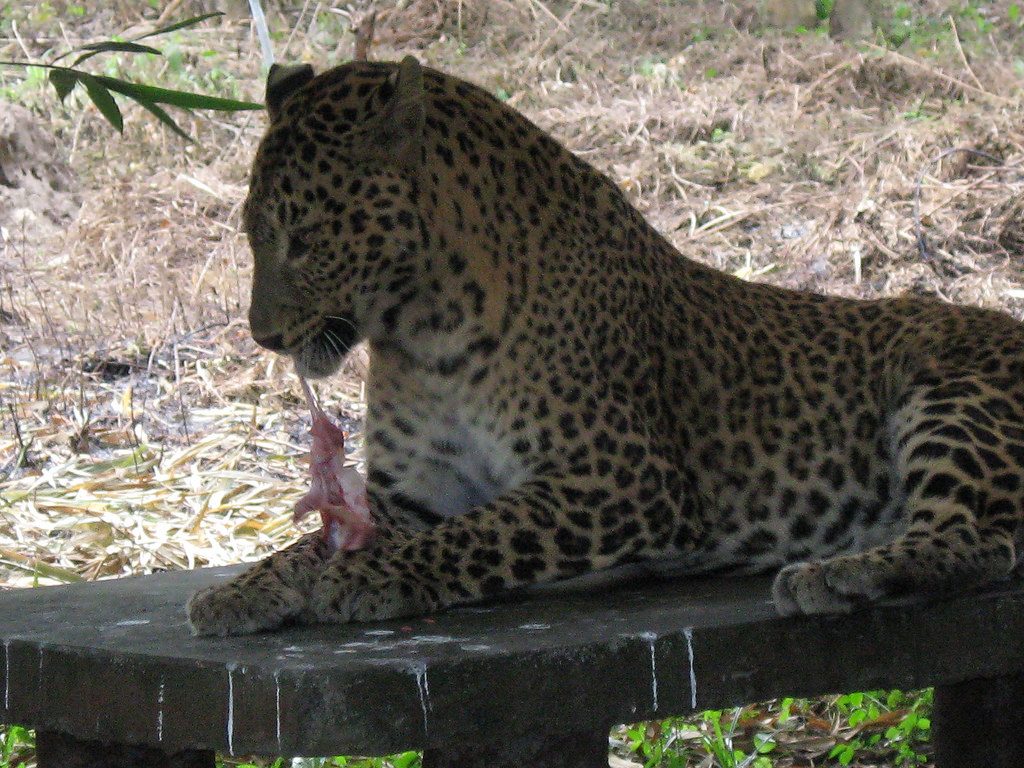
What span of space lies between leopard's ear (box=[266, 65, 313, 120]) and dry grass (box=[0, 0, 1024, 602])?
346 centimetres

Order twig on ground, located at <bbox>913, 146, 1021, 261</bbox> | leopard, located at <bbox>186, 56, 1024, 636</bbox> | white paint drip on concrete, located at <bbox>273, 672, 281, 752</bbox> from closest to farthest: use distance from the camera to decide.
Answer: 1. white paint drip on concrete, located at <bbox>273, 672, 281, 752</bbox>
2. leopard, located at <bbox>186, 56, 1024, 636</bbox>
3. twig on ground, located at <bbox>913, 146, 1021, 261</bbox>

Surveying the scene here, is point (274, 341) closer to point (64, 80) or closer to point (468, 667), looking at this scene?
point (64, 80)

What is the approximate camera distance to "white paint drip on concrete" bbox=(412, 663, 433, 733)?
351 cm

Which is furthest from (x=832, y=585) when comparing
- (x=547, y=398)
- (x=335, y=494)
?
(x=335, y=494)

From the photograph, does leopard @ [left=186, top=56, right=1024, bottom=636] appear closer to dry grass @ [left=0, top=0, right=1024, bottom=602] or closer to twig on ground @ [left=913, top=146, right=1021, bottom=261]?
dry grass @ [left=0, top=0, right=1024, bottom=602]

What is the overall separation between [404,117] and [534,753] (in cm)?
179

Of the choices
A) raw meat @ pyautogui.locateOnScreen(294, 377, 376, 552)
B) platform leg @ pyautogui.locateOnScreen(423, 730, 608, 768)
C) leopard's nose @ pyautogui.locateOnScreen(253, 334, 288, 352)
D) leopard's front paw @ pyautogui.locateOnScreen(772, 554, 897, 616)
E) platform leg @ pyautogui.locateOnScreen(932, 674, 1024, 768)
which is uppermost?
leopard's nose @ pyautogui.locateOnScreen(253, 334, 288, 352)

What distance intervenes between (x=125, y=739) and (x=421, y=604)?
3.03 feet

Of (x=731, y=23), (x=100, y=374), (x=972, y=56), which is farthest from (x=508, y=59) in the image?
(x=100, y=374)

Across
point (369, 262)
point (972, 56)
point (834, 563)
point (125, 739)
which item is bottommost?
point (125, 739)

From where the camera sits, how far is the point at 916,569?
4289mm

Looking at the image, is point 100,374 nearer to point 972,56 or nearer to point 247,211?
point 247,211

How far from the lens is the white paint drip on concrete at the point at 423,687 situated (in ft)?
11.5

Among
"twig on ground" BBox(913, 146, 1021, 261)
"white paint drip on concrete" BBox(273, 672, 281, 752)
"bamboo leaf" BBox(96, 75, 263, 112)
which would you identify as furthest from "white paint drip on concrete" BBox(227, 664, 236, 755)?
"twig on ground" BBox(913, 146, 1021, 261)
